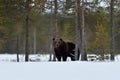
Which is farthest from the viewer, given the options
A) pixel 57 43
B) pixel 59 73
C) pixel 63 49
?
pixel 63 49

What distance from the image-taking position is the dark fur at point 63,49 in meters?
20.1

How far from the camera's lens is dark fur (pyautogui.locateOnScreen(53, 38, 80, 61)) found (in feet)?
65.9

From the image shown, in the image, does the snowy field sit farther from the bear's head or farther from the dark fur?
the dark fur

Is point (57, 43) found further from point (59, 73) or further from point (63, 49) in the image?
point (59, 73)

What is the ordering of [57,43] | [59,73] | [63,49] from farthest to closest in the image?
[63,49] < [57,43] < [59,73]

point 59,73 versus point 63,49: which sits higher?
point 59,73

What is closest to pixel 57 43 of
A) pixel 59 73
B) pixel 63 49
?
pixel 63 49

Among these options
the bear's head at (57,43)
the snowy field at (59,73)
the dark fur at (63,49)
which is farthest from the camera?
the dark fur at (63,49)

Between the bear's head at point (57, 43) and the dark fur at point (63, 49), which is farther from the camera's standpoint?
the dark fur at point (63, 49)

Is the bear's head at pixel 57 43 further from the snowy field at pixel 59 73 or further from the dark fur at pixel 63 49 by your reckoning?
the snowy field at pixel 59 73

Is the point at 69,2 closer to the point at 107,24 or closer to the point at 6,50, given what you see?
the point at 107,24

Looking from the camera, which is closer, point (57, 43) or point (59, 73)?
point (59, 73)

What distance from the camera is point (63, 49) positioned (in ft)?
67.9

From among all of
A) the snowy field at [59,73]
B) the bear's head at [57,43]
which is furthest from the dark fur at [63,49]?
the snowy field at [59,73]
